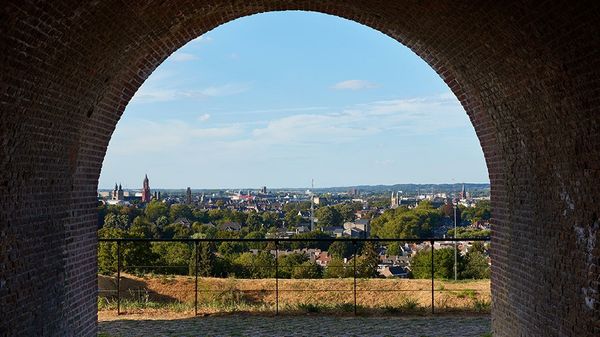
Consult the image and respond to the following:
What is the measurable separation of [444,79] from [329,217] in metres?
57.1

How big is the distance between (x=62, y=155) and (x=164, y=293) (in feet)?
30.9

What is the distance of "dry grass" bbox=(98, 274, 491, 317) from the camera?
459 inches

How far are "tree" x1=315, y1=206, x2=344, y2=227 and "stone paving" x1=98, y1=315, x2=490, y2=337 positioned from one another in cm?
4965

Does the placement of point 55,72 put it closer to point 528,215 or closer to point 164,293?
point 528,215

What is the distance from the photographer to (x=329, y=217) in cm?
6506

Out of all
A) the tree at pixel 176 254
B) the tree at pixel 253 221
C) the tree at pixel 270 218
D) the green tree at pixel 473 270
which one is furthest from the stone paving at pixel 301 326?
the tree at pixel 270 218

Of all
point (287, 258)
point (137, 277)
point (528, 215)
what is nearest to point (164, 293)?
point (137, 277)

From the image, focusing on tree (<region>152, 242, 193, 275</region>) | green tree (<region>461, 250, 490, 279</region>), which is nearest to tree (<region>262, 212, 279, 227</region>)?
tree (<region>152, 242, 193, 275</region>)

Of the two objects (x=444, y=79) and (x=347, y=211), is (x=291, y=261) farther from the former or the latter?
(x=347, y=211)

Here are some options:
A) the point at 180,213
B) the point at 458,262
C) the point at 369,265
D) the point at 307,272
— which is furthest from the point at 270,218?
the point at 369,265

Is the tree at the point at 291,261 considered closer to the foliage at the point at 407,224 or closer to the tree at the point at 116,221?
the foliage at the point at 407,224

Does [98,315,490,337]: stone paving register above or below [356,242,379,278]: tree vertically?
→ below

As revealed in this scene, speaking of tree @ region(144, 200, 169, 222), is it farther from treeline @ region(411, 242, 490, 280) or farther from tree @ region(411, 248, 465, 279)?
treeline @ region(411, 242, 490, 280)

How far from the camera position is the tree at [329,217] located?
6269 cm
